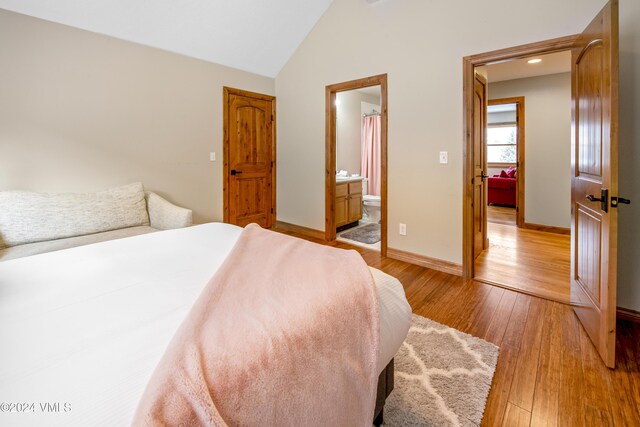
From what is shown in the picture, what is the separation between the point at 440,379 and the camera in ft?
5.42

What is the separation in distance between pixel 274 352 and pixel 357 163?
5.89 metres

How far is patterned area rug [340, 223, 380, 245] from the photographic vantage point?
173 inches

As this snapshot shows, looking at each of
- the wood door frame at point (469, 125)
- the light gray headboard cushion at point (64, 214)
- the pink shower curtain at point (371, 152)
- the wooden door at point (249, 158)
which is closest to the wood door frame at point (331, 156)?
the wood door frame at point (469, 125)

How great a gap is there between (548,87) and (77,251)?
241 inches

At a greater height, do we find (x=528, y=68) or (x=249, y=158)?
(x=528, y=68)

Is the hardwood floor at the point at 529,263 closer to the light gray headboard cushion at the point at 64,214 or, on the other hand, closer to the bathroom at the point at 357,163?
the bathroom at the point at 357,163

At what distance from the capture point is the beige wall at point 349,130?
585 centimetres

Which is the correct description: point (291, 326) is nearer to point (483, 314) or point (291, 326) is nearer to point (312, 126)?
point (483, 314)

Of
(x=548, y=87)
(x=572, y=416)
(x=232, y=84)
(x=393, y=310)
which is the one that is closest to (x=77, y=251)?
(x=393, y=310)

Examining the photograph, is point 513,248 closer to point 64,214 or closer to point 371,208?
point 371,208

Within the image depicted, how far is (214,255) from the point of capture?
1.59 metres

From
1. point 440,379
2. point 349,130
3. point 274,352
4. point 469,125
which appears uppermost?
point 349,130

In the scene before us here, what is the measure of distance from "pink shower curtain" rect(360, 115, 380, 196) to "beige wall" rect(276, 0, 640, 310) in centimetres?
223

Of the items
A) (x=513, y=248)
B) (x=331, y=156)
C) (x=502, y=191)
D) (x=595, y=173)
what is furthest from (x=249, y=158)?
(x=502, y=191)
